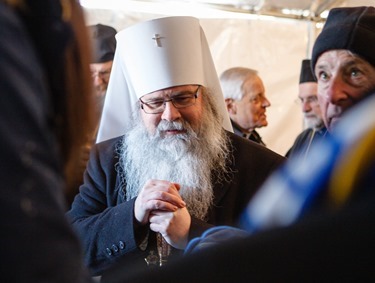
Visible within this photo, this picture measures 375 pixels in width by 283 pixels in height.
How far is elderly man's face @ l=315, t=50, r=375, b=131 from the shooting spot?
188 cm

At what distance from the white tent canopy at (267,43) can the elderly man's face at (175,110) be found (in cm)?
209

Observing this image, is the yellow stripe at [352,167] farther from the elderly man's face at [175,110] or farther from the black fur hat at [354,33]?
the elderly man's face at [175,110]

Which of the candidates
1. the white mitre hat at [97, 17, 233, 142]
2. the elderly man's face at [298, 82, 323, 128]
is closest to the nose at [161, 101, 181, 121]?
the white mitre hat at [97, 17, 233, 142]

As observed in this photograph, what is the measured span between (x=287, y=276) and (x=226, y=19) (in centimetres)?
437

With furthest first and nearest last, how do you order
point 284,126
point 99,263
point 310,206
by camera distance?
point 284,126
point 99,263
point 310,206

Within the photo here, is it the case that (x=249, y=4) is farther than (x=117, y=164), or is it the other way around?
(x=249, y=4)

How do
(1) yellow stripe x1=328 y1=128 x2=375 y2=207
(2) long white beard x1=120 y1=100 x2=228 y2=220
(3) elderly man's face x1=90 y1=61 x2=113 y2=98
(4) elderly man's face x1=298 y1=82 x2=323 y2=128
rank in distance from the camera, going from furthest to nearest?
(4) elderly man's face x1=298 y1=82 x2=323 y2=128 < (3) elderly man's face x1=90 y1=61 x2=113 y2=98 < (2) long white beard x1=120 y1=100 x2=228 y2=220 < (1) yellow stripe x1=328 y1=128 x2=375 y2=207

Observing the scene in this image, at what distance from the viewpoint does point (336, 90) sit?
1.90 meters

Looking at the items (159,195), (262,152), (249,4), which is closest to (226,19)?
(249,4)

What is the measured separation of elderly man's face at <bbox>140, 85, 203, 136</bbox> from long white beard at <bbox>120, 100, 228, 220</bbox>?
21 millimetres

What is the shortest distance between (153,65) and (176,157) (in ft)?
1.49

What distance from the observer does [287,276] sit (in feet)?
1.66

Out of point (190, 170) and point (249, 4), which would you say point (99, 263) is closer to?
point (190, 170)

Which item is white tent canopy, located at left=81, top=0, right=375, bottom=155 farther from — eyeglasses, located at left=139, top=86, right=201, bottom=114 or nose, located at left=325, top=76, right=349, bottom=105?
nose, located at left=325, top=76, right=349, bottom=105
